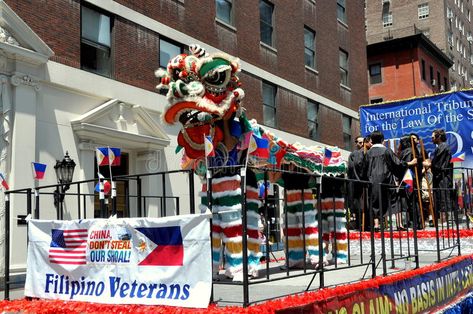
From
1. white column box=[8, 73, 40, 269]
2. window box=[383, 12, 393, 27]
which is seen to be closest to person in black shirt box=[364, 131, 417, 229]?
white column box=[8, 73, 40, 269]

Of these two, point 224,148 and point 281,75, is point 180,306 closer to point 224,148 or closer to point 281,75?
point 224,148

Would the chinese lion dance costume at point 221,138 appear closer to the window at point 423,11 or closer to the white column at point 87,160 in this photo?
the white column at point 87,160

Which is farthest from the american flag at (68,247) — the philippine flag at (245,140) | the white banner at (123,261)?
the philippine flag at (245,140)

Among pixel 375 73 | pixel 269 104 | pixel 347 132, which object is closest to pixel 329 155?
pixel 269 104

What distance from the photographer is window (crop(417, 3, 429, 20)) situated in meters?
57.3

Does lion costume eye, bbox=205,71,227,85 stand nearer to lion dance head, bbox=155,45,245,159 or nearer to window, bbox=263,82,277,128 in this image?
lion dance head, bbox=155,45,245,159

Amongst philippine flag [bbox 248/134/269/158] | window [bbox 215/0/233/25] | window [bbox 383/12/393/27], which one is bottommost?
philippine flag [bbox 248/134/269/158]

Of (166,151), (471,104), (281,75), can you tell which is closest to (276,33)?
(281,75)

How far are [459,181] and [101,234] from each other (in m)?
10.2

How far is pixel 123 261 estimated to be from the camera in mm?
4688

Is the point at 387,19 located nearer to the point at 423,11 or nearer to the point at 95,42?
the point at 423,11

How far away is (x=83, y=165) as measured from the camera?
14.4 m

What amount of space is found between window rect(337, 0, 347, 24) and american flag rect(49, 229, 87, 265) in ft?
89.5

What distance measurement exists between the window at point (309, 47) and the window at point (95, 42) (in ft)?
41.5
